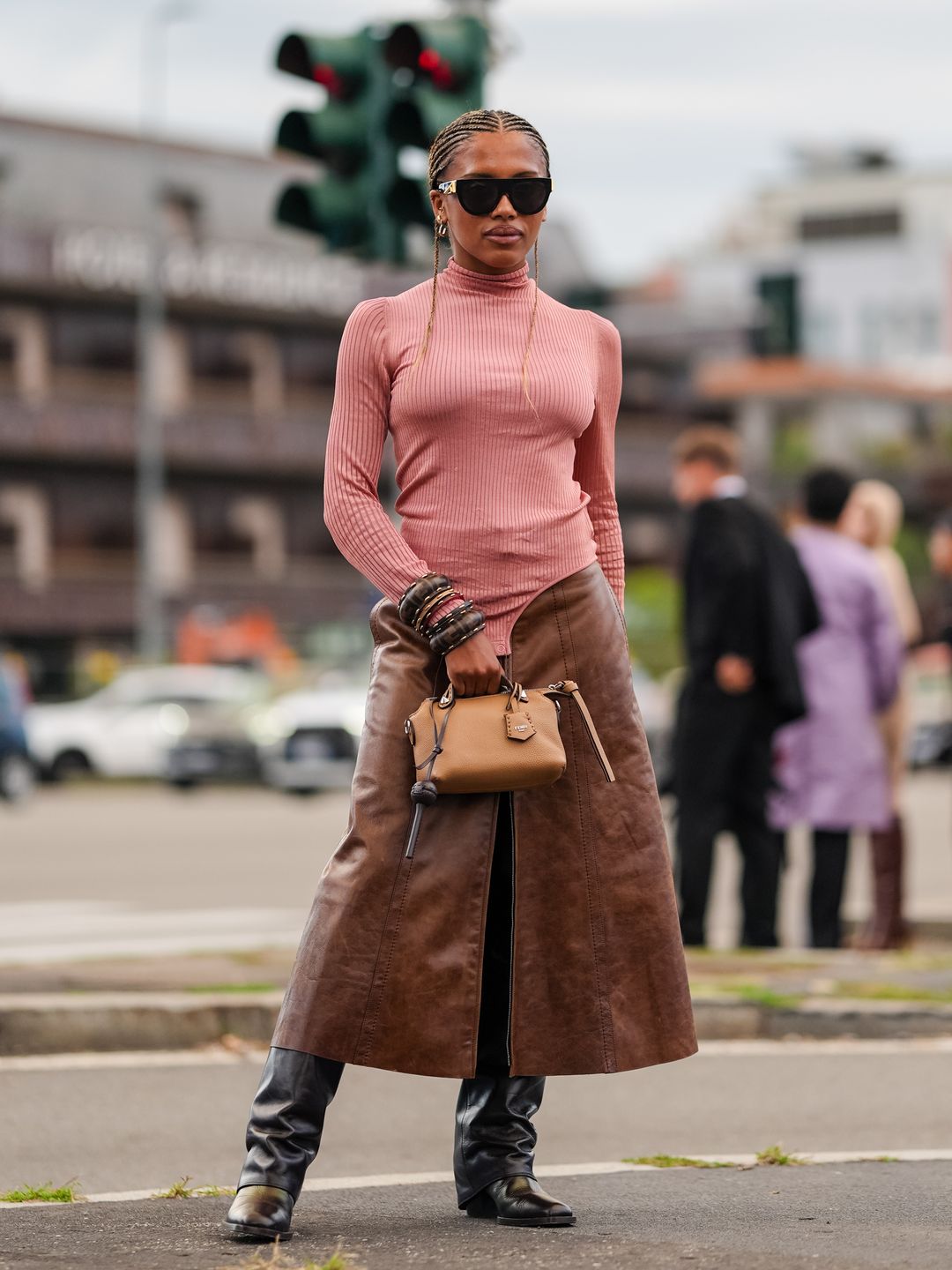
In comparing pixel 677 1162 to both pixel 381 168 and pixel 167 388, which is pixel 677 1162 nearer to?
pixel 381 168

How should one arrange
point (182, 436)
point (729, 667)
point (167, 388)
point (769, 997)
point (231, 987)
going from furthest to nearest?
point (167, 388) → point (182, 436) → point (729, 667) → point (231, 987) → point (769, 997)

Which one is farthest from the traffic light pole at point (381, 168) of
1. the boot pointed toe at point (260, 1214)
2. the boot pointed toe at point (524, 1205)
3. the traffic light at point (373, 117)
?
the boot pointed toe at point (260, 1214)

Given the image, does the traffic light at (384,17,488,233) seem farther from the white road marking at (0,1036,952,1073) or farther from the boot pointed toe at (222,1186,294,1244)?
the boot pointed toe at (222,1186,294,1244)

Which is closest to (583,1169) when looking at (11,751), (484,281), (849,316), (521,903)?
(521,903)

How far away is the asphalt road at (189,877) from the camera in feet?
39.7

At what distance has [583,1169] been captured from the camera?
219 inches

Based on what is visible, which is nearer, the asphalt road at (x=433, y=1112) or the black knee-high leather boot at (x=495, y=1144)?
the black knee-high leather boot at (x=495, y=1144)

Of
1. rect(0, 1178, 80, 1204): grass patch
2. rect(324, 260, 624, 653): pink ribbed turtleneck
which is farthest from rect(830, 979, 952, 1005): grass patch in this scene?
rect(324, 260, 624, 653): pink ribbed turtleneck

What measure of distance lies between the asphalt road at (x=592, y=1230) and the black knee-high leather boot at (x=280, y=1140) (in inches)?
2.4

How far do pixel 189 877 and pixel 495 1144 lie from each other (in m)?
11.9

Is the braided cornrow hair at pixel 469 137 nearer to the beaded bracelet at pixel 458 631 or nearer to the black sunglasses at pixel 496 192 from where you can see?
the black sunglasses at pixel 496 192

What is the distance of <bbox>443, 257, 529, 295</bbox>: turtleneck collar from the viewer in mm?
4785

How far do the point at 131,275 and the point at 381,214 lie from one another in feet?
153

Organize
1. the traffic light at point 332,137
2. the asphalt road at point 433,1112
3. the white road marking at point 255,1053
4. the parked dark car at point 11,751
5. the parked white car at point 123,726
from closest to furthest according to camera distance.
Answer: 1. the asphalt road at point 433,1112
2. the white road marking at point 255,1053
3. the traffic light at point 332,137
4. the parked dark car at point 11,751
5. the parked white car at point 123,726
